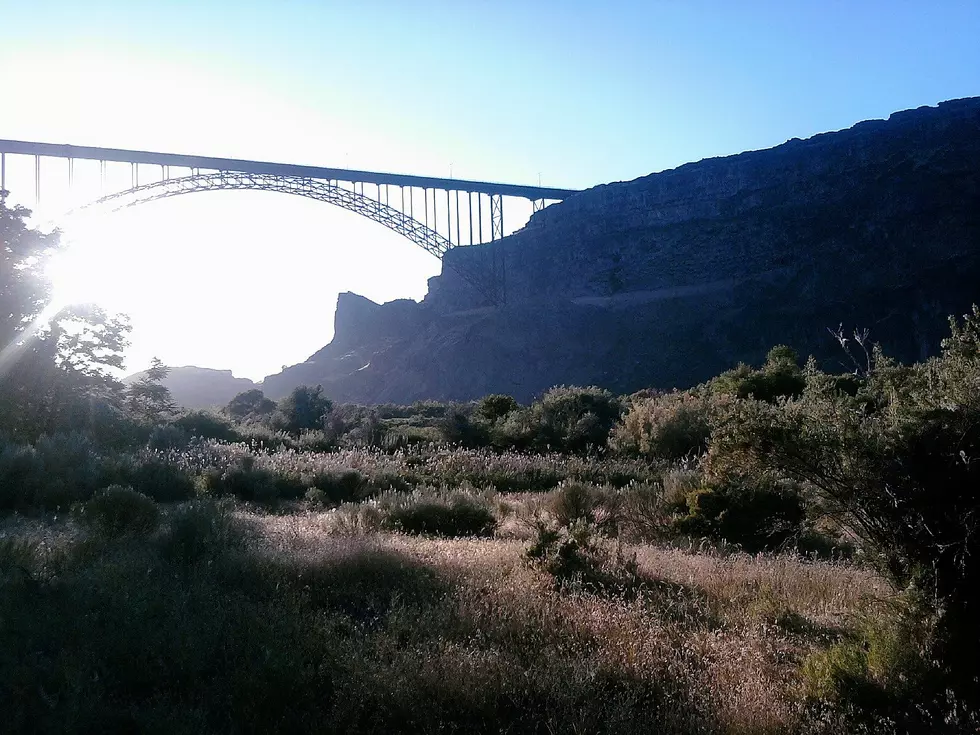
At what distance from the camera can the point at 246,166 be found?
39.8 meters

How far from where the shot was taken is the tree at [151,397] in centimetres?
1797

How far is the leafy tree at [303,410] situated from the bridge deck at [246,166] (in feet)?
53.4

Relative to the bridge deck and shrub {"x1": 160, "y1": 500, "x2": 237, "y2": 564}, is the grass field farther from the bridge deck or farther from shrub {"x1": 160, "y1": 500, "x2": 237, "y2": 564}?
the bridge deck

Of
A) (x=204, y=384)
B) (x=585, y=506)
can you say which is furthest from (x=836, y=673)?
(x=204, y=384)

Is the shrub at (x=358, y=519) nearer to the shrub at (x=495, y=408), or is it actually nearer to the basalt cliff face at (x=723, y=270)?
the shrub at (x=495, y=408)

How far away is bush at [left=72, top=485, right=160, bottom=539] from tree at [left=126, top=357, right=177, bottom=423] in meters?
10.4

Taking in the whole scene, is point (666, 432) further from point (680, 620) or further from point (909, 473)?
point (909, 473)

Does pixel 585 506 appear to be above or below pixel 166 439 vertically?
below

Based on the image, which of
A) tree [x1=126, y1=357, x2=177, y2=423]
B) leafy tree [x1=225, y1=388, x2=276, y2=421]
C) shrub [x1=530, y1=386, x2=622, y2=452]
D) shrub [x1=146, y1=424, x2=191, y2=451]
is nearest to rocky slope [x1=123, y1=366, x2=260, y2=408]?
leafy tree [x1=225, y1=388, x2=276, y2=421]

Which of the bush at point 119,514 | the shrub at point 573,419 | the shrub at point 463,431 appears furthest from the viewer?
the shrub at point 463,431

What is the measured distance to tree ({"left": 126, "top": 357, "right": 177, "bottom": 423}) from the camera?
17969 mm

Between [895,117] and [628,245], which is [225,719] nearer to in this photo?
[628,245]

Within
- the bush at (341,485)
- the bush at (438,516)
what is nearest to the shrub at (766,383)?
the bush at (341,485)

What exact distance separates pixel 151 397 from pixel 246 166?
2328 centimetres
